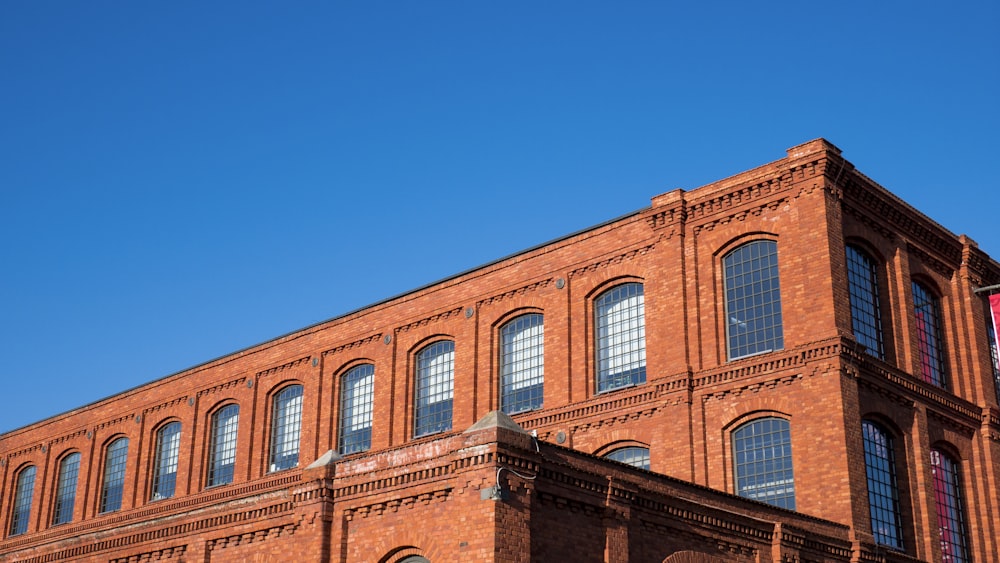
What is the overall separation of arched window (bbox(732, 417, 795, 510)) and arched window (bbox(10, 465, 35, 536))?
1307 inches

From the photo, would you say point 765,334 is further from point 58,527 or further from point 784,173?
point 58,527

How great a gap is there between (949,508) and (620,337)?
374 inches

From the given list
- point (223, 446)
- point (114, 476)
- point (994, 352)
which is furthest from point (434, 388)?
point (114, 476)

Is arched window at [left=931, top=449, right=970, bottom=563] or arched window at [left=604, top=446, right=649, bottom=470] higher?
arched window at [left=604, top=446, right=649, bottom=470]

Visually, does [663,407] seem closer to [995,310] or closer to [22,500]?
[995,310]

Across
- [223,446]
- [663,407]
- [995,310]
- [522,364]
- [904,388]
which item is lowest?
[663,407]

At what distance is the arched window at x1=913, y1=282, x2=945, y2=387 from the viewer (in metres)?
30.7

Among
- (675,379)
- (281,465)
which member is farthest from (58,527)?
(675,379)

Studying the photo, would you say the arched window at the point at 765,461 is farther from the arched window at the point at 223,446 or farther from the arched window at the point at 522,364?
the arched window at the point at 223,446

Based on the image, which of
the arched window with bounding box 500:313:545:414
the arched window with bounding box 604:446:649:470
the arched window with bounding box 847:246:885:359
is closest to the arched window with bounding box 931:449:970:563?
the arched window with bounding box 847:246:885:359

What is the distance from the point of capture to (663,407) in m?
29.0

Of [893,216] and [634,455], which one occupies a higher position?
[893,216]

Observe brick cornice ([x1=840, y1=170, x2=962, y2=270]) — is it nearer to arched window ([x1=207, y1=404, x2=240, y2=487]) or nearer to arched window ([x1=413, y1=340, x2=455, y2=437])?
arched window ([x1=413, y1=340, x2=455, y2=437])

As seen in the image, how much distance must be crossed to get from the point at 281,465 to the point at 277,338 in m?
4.65
